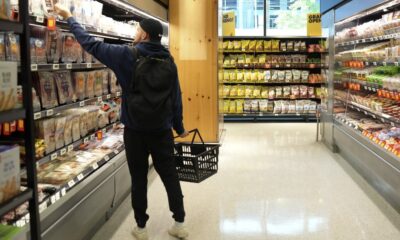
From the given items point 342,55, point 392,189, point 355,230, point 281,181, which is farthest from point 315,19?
point 355,230

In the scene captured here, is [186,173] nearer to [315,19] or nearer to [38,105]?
[38,105]

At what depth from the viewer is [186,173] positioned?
145 inches

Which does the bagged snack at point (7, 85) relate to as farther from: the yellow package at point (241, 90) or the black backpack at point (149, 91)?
the yellow package at point (241, 90)

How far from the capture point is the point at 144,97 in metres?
3.20

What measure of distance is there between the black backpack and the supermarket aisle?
3.41 feet

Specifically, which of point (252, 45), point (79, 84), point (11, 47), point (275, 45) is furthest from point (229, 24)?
point (11, 47)

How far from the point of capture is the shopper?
3172 mm

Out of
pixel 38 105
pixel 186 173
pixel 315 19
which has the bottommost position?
pixel 186 173

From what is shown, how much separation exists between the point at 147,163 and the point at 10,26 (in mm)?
1768

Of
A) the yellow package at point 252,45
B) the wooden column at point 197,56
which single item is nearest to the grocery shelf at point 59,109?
the wooden column at point 197,56

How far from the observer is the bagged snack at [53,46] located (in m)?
3.08

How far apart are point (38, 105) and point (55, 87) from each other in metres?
0.30

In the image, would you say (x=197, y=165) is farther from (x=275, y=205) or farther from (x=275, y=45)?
(x=275, y=45)

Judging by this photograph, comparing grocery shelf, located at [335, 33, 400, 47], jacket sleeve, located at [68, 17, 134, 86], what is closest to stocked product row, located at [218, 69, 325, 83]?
grocery shelf, located at [335, 33, 400, 47]
